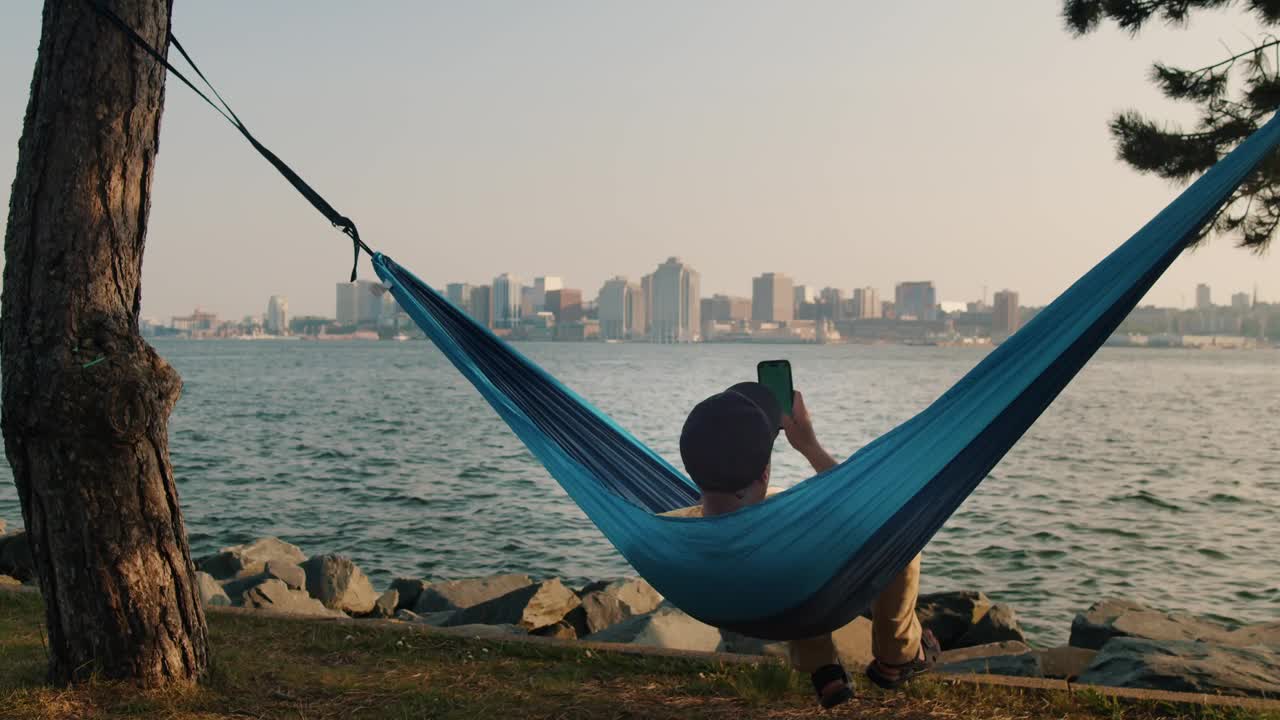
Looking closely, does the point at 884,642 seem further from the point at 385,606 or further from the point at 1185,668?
the point at 385,606

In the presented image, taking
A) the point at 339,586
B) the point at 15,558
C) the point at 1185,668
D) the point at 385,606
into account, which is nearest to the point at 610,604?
the point at 385,606

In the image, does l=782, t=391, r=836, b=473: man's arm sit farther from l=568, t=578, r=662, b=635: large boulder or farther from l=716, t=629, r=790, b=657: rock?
l=568, t=578, r=662, b=635: large boulder

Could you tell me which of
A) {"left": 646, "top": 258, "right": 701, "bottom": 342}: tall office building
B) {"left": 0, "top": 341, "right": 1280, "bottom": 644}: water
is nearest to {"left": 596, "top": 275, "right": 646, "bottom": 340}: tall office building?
{"left": 646, "top": 258, "right": 701, "bottom": 342}: tall office building

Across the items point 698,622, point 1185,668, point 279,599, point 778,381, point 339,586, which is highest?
point 778,381

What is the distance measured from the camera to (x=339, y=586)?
6254mm

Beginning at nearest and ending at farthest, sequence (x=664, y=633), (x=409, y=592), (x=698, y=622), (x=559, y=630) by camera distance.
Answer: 1. (x=664, y=633)
2. (x=698, y=622)
3. (x=559, y=630)
4. (x=409, y=592)

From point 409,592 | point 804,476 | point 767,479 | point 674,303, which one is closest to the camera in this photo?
point 767,479

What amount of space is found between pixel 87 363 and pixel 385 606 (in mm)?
4007

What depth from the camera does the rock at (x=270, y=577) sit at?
6.04m

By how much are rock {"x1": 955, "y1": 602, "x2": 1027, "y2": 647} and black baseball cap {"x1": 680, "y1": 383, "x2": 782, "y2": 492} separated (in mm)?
3353

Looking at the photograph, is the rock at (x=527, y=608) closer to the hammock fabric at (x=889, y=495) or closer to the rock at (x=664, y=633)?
the rock at (x=664, y=633)

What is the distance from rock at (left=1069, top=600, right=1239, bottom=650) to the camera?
4.08 m

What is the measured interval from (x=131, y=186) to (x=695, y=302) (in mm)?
82060

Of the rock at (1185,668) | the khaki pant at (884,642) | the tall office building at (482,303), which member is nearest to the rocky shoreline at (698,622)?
the rock at (1185,668)
